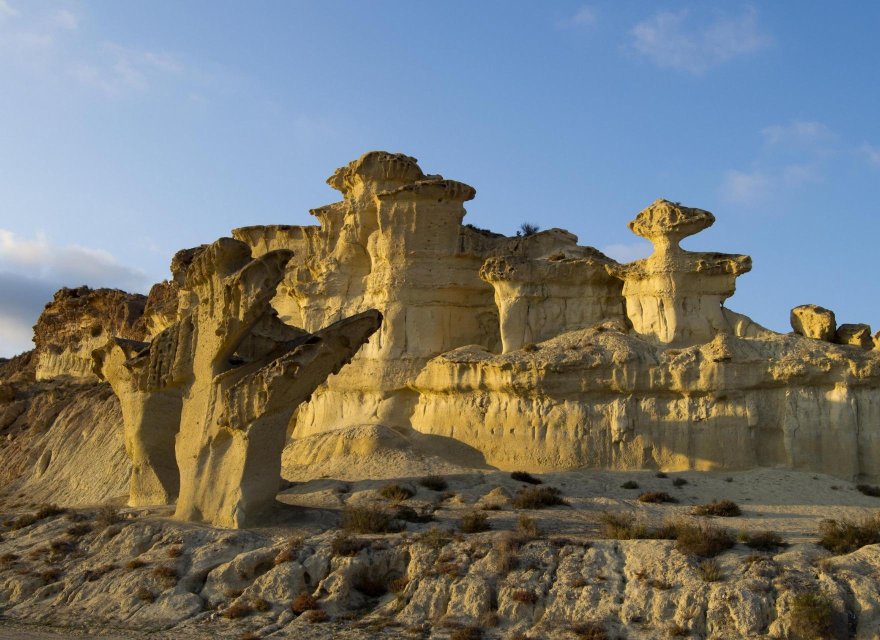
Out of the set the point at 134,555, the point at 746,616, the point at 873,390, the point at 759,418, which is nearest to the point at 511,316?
the point at 759,418

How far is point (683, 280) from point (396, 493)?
40.9 ft

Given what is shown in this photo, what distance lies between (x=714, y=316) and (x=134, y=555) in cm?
1910

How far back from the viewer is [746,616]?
46.7ft

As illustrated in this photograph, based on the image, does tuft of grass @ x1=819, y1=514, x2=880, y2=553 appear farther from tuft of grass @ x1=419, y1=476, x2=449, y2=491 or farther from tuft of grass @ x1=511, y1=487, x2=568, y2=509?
tuft of grass @ x1=419, y1=476, x2=449, y2=491

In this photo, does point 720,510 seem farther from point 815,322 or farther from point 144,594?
point 144,594

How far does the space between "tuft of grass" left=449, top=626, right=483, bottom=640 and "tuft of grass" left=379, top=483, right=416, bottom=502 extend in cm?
774

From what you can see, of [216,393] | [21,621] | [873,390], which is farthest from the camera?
[873,390]

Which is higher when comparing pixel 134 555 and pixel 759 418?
pixel 759 418

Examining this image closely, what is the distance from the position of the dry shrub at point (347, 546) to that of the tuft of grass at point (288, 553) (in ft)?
2.22

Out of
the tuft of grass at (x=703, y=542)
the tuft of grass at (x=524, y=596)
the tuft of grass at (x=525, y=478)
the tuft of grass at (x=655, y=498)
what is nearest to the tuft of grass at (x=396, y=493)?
the tuft of grass at (x=525, y=478)

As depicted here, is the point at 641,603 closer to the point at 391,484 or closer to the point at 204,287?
the point at 391,484

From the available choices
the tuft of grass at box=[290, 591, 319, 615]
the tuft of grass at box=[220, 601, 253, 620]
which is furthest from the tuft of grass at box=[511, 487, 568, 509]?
the tuft of grass at box=[220, 601, 253, 620]

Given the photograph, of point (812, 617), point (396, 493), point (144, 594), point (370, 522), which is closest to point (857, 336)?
point (396, 493)

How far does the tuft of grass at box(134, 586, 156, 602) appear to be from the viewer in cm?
1688
